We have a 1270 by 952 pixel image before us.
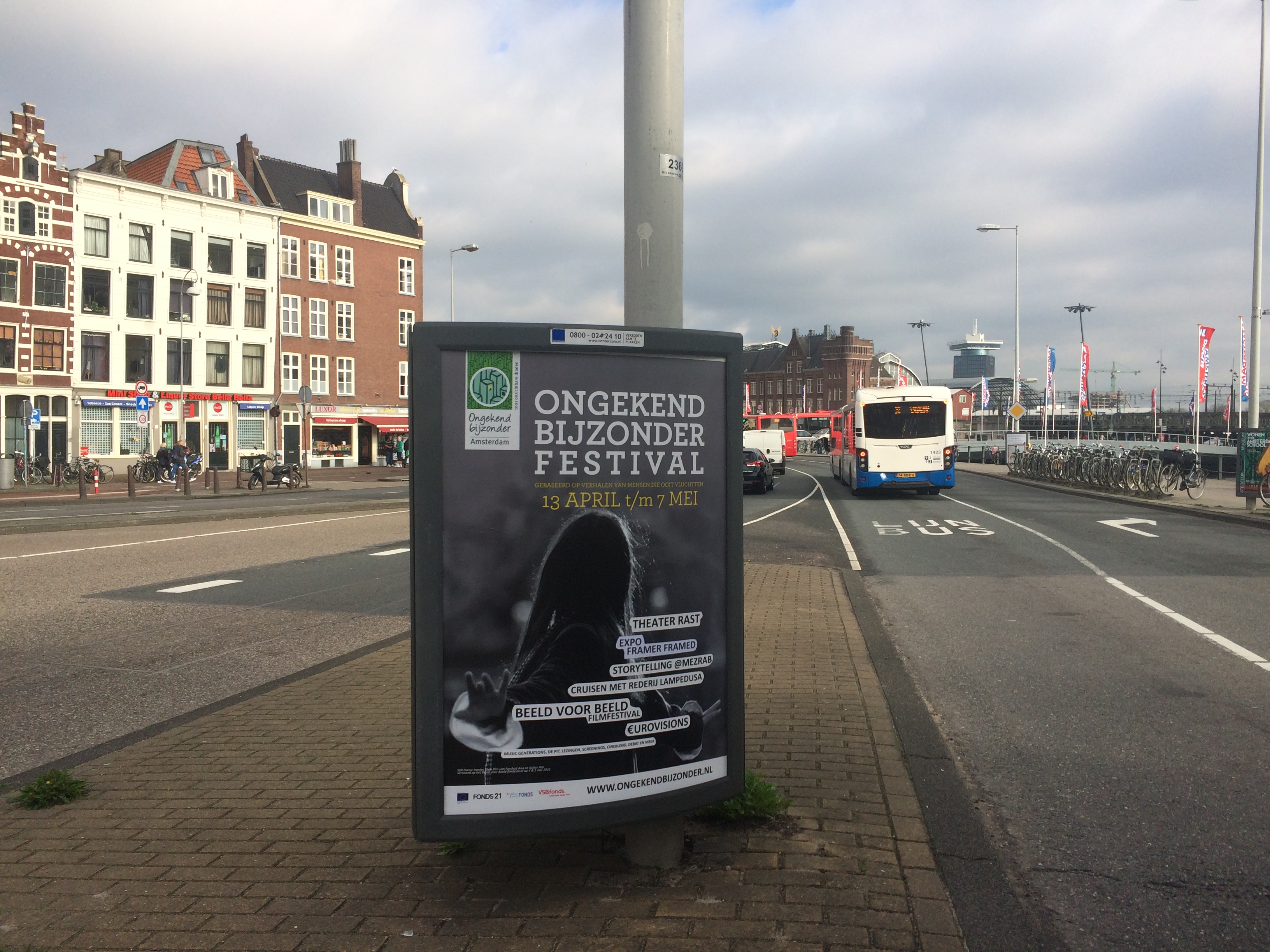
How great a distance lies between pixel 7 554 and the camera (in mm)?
14461

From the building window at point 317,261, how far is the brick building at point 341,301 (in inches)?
1.9

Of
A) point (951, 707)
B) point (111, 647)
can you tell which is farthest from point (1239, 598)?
point (111, 647)

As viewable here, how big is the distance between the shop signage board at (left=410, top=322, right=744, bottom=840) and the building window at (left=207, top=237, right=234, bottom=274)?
53.0 meters

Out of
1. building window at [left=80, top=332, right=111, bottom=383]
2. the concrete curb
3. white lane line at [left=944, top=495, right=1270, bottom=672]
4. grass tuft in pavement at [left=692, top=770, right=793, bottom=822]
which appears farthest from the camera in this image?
building window at [left=80, top=332, right=111, bottom=383]

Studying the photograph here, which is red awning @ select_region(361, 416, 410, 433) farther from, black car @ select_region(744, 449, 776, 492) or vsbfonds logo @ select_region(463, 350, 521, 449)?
vsbfonds logo @ select_region(463, 350, 521, 449)

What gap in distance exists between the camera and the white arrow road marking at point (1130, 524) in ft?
59.0

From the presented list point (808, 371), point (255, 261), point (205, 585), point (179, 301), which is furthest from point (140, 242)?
point (808, 371)

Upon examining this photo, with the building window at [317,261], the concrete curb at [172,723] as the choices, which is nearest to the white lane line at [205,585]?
the concrete curb at [172,723]

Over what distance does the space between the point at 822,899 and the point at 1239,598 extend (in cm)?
922

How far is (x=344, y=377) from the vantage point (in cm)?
5869

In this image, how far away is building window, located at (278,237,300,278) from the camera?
55.2 m

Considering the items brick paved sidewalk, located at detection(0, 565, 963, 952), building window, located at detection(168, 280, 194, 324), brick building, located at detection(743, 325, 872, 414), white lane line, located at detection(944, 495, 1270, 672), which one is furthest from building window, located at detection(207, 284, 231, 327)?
brick building, located at detection(743, 325, 872, 414)

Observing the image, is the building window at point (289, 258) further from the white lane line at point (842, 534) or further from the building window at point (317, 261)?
the white lane line at point (842, 534)

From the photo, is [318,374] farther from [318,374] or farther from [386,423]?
[386,423]
